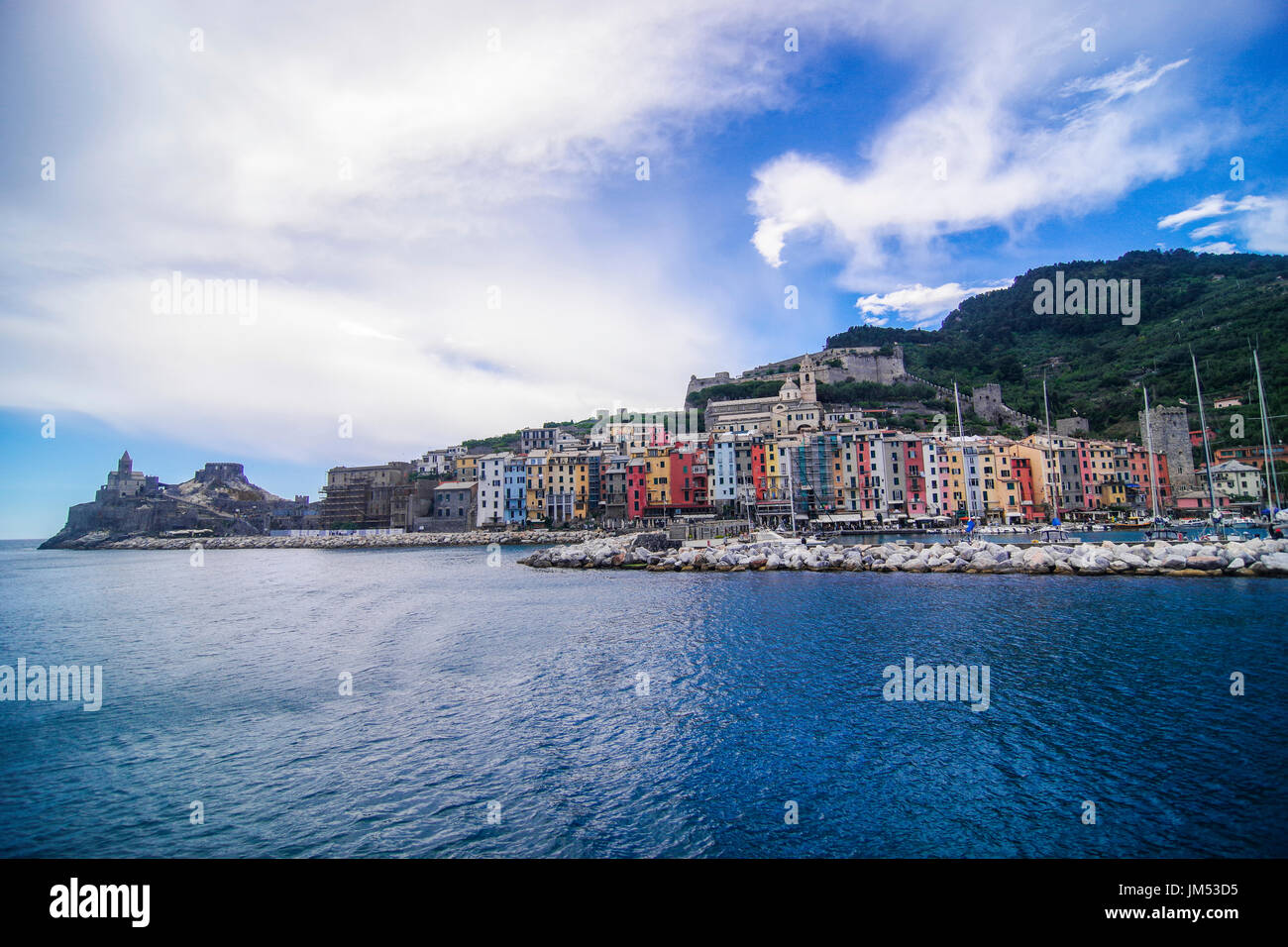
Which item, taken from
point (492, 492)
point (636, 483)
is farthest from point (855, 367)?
point (492, 492)

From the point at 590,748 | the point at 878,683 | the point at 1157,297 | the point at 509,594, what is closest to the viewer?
the point at 590,748

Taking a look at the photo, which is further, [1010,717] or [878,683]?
[878,683]

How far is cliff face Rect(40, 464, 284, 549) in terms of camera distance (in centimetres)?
11056

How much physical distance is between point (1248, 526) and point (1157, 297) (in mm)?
78816

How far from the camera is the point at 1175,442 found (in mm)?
68562

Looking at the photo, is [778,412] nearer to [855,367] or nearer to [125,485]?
[855,367]

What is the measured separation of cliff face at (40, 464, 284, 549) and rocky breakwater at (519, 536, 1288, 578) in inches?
3637

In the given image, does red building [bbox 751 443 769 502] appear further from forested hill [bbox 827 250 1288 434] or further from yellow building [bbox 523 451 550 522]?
forested hill [bbox 827 250 1288 434]

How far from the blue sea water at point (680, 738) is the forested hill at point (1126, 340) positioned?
229 feet

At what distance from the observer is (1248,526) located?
46812 millimetres

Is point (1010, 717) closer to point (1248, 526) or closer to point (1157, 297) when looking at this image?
point (1248, 526)

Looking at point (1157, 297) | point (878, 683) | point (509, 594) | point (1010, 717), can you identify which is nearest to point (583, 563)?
point (509, 594)

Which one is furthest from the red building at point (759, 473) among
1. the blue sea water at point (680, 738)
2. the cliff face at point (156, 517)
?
the cliff face at point (156, 517)

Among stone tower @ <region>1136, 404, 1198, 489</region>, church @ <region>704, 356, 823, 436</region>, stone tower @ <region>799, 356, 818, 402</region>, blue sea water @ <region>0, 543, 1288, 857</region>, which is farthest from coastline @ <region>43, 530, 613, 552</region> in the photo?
stone tower @ <region>1136, 404, 1198, 489</region>
